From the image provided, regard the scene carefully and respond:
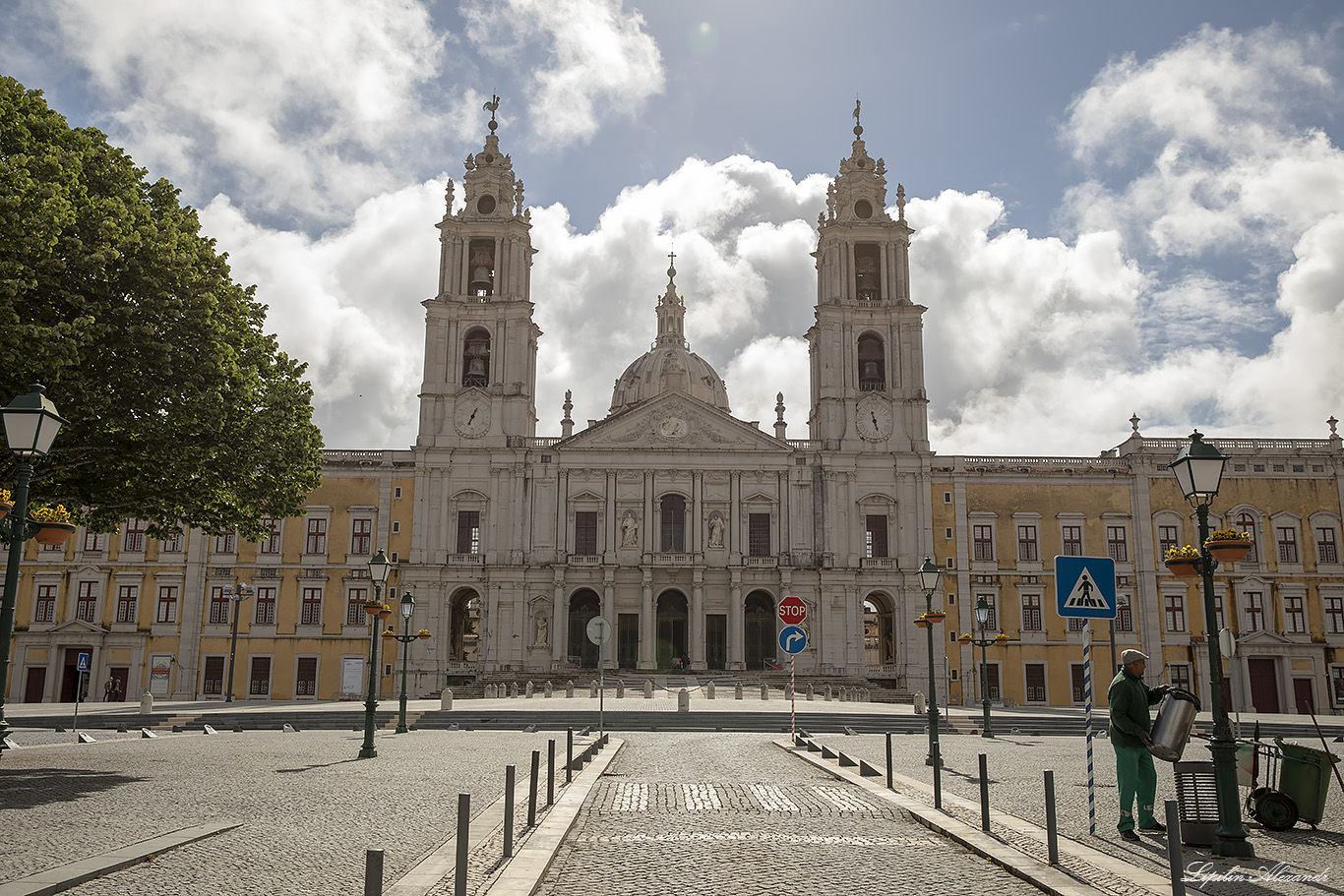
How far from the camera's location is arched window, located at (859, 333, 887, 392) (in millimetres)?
53375

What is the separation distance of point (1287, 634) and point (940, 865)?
157 feet

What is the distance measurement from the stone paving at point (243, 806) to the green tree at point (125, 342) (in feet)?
14.6

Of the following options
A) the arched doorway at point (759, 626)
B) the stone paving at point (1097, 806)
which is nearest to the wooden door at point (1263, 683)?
the arched doorway at point (759, 626)

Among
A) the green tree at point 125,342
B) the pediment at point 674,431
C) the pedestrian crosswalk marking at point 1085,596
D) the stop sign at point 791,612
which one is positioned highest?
the pediment at point 674,431

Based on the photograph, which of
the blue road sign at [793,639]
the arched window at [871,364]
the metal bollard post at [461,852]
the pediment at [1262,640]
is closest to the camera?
the metal bollard post at [461,852]

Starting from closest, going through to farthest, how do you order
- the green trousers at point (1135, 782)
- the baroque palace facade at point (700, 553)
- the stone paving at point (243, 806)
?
the stone paving at point (243, 806) < the green trousers at point (1135, 782) < the baroque palace facade at point (700, 553)

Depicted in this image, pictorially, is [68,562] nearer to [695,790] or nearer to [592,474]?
[592,474]

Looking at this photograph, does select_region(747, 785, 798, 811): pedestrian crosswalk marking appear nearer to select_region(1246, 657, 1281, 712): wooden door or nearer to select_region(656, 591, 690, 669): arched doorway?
select_region(656, 591, 690, 669): arched doorway

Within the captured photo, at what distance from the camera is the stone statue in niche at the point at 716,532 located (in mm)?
50969

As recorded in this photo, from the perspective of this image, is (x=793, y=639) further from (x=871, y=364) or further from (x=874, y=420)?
(x=871, y=364)

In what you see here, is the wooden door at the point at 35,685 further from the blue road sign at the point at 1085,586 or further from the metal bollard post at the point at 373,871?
the metal bollard post at the point at 373,871

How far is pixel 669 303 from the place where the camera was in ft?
265

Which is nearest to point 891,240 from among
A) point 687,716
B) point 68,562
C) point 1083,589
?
point 687,716

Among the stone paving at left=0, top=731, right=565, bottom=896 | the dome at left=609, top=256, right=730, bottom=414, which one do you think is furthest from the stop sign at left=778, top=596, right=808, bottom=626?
the dome at left=609, top=256, right=730, bottom=414
